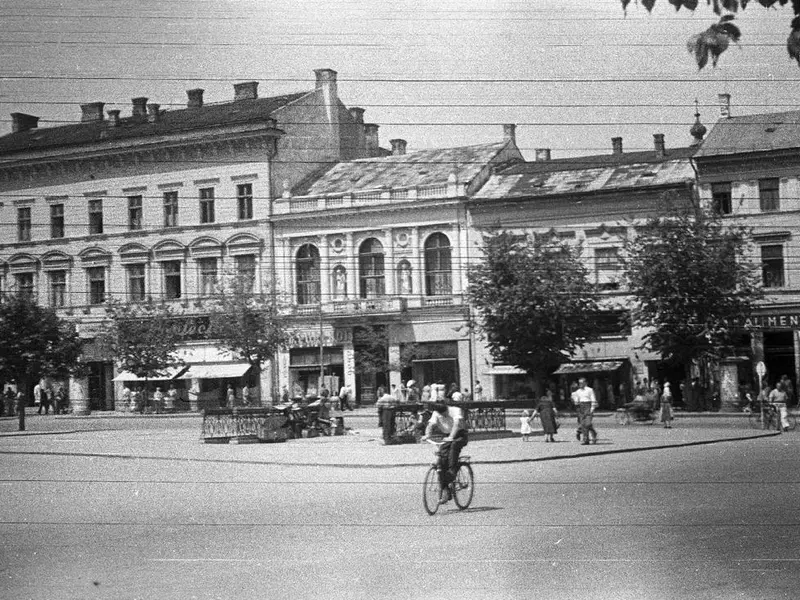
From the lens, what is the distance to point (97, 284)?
62125 mm

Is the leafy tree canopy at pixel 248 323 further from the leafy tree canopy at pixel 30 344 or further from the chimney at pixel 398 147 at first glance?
the chimney at pixel 398 147

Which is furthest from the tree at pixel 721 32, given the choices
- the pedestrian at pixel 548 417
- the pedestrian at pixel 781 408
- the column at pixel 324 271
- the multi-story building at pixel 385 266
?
the column at pixel 324 271

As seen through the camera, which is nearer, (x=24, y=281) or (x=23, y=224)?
(x=23, y=224)

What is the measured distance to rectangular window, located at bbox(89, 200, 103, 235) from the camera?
2359 inches

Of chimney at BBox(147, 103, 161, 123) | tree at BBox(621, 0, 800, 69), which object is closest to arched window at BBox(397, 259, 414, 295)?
chimney at BBox(147, 103, 161, 123)

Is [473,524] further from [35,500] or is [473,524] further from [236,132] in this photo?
[236,132]

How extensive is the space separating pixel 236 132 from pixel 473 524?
48.1m

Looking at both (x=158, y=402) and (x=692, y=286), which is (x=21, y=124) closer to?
(x=158, y=402)

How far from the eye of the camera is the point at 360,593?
10.0 m

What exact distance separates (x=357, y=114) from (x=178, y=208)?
12.7 metres

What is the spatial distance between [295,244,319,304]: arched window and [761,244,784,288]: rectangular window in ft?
74.4

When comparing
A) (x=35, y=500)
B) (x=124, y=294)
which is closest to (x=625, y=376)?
(x=124, y=294)

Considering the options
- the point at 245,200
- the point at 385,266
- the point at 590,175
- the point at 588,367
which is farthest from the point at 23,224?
the point at 590,175

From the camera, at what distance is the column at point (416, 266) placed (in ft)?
194
